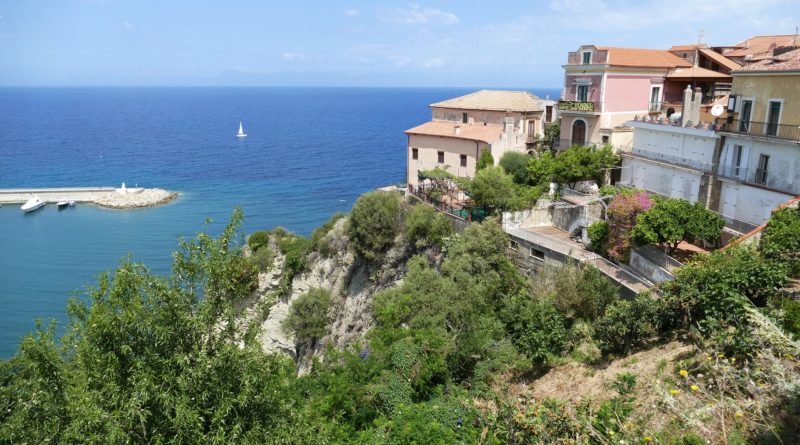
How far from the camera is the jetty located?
7038 cm

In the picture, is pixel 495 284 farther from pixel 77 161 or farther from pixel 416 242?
pixel 77 161

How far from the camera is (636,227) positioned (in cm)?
2277

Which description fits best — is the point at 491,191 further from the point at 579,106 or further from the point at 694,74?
the point at 694,74

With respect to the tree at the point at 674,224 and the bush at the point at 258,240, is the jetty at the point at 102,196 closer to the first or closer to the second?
the bush at the point at 258,240

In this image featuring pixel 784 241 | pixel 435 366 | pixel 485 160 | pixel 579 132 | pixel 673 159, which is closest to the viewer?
pixel 435 366

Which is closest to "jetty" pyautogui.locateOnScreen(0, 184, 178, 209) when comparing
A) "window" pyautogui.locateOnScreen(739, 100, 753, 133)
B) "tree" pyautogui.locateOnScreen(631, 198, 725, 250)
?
"tree" pyautogui.locateOnScreen(631, 198, 725, 250)

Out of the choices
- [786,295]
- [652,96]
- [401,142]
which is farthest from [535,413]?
[401,142]

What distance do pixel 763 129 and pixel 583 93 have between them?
1348 cm

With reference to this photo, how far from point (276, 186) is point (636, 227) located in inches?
2473

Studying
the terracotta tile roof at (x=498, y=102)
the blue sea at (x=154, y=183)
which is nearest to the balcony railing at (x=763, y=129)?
the terracotta tile roof at (x=498, y=102)

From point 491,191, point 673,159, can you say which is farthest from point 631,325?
point 673,159

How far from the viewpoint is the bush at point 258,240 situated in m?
43.5

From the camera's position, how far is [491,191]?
103 feet

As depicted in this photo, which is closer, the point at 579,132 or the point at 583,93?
the point at 583,93
